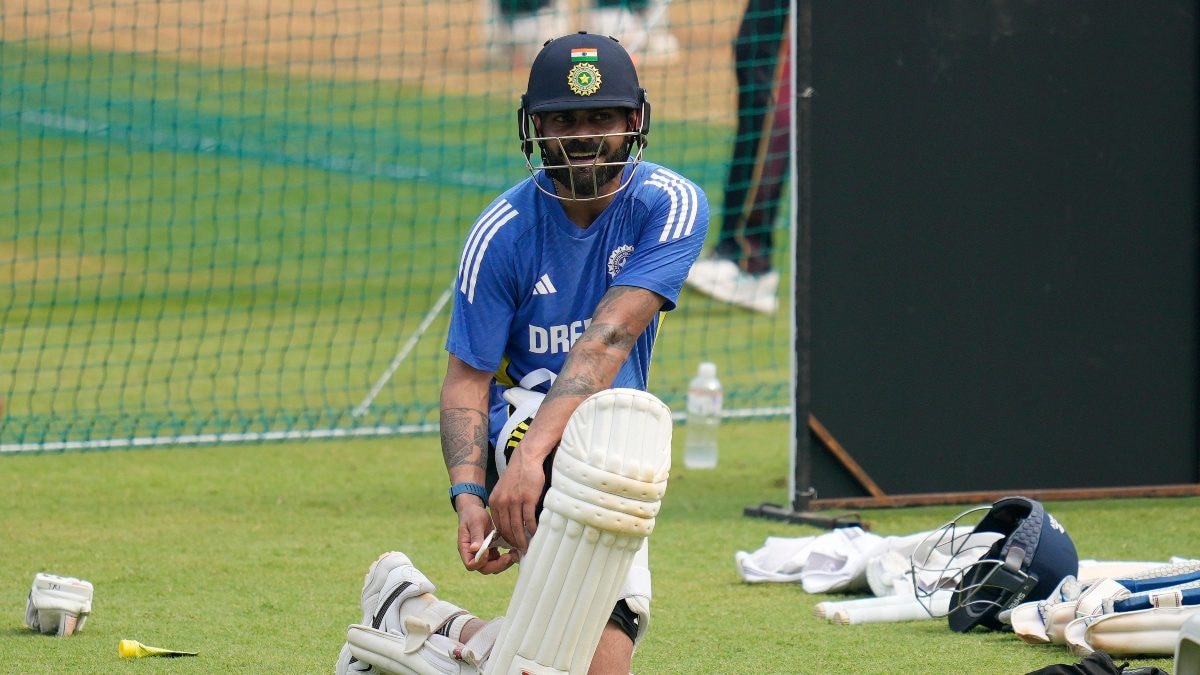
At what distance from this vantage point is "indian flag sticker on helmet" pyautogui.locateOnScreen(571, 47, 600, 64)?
140 inches

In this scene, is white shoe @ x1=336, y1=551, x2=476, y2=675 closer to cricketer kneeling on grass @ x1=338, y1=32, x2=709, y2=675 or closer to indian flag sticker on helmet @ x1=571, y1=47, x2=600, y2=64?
cricketer kneeling on grass @ x1=338, y1=32, x2=709, y2=675

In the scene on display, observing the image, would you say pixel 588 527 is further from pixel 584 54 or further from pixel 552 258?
pixel 584 54

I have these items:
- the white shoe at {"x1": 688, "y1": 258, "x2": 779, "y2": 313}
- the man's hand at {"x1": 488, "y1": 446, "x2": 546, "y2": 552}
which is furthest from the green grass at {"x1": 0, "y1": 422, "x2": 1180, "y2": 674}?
the white shoe at {"x1": 688, "y1": 258, "x2": 779, "y2": 313}

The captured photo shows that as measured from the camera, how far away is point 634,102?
359 centimetres

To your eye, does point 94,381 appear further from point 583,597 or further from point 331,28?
point 331,28

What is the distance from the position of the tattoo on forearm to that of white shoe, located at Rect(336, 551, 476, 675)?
1.25 ft

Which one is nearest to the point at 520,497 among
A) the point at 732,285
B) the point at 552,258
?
the point at 552,258

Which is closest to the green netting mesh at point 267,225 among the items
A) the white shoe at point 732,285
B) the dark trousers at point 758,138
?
the white shoe at point 732,285

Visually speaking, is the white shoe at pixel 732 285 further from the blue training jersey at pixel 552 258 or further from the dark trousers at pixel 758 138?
the blue training jersey at pixel 552 258

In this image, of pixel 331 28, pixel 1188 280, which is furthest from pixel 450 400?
pixel 331 28

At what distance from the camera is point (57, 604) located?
175 inches

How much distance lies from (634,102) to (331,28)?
1626 cm

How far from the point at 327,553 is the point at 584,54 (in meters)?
2.67

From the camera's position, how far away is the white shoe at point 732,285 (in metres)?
10.8
